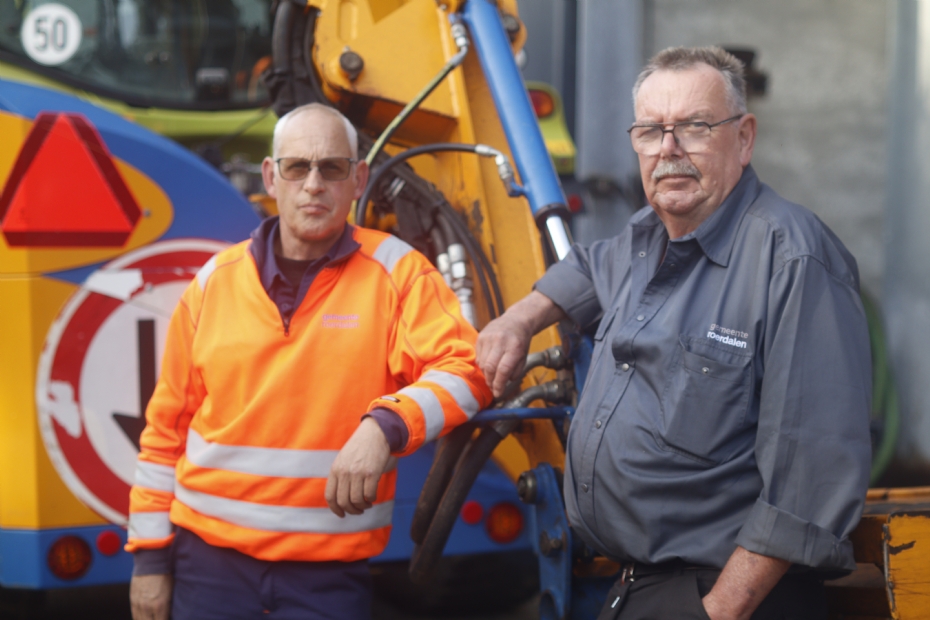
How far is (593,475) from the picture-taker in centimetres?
161

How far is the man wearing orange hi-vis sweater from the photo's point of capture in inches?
70.7

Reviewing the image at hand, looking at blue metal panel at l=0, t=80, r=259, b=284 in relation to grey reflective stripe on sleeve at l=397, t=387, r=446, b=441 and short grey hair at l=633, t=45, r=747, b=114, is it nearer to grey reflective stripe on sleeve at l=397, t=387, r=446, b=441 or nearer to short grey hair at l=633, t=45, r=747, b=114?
grey reflective stripe on sleeve at l=397, t=387, r=446, b=441

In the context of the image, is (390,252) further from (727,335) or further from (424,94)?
(727,335)

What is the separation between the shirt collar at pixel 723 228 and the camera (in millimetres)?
1564

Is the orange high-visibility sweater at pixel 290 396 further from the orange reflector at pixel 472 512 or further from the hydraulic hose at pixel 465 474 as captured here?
the orange reflector at pixel 472 512

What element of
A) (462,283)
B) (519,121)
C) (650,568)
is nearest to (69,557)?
(462,283)

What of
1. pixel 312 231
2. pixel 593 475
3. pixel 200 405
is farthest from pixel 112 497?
pixel 593 475

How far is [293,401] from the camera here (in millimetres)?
1833

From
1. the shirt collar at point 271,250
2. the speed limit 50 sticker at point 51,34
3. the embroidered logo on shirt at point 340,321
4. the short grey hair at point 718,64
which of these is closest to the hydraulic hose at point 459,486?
the embroidered logo on shirt at point 340,321

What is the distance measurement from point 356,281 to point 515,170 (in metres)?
0.83

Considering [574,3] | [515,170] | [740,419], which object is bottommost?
[740,419]

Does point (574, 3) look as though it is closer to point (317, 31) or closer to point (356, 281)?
point (317, 31)

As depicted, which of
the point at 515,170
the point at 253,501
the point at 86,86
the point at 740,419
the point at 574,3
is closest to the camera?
the point at 740,419

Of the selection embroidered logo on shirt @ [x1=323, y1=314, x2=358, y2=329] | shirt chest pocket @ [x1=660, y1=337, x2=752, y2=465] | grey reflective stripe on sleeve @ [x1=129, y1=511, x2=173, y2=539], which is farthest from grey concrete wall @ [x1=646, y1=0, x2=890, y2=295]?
grey reflective stripe on sleeve @ [x1=129, y1=511, x2=173, y2=539]
